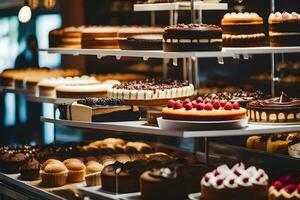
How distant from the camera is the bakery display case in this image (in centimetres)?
557

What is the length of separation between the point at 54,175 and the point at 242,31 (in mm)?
1865

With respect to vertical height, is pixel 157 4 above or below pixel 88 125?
above

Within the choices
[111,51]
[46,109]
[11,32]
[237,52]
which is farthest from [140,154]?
[11,32]

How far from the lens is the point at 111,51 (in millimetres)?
6793

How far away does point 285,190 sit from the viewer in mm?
5203

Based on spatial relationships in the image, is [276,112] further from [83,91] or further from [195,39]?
[83,91]

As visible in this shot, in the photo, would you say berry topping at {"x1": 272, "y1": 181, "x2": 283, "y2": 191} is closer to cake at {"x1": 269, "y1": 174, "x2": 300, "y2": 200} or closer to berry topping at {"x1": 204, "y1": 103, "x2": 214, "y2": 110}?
cake at {"x1": 269, "y1": 174, "x2": 300, "y2": 200}

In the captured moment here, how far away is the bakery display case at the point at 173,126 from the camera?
557 cm

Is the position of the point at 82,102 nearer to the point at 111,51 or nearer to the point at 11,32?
the point at 111,51

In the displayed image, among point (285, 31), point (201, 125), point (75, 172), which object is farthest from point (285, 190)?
point (75, 172)

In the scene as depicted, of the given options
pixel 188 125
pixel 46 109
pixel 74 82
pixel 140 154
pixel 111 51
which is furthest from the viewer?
pixel 46 109

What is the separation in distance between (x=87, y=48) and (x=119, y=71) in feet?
10.3

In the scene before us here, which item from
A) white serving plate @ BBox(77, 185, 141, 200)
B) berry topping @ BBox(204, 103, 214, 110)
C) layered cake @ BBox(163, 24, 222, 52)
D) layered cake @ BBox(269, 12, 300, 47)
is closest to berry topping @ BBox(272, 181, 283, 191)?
berry topping @ BBox(204, 103, 214, 110)

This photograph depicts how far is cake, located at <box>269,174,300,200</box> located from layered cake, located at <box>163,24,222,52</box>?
3.82ft
